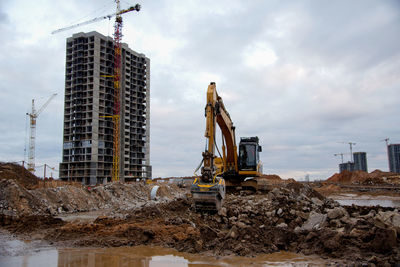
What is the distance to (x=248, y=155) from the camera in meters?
20.8

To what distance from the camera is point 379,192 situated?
126 ft

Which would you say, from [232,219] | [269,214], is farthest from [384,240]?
[232,219]

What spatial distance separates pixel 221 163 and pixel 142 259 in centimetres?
1204

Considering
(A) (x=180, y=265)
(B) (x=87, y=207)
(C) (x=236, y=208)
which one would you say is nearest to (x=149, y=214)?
(C) (x=236, y=208)

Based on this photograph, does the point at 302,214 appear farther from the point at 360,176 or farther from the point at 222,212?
the point at 360,176

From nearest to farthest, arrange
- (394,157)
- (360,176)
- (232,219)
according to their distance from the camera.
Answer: (232,219) → (360,176) → (394,157)

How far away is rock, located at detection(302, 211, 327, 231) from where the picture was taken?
10.6 metres

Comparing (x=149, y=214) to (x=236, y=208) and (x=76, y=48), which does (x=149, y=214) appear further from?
(x=76, y=48)

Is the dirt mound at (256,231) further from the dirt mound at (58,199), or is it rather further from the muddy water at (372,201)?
the muddy water at (372,201)

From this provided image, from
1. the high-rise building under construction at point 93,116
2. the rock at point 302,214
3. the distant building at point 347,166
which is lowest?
the rock at point 302,214

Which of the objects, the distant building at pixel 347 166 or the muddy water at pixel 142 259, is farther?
the distant building at pixel 347 166

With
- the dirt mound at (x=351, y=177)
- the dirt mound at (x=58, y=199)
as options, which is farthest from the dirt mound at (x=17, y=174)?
the dirt mound at (x=351, y=177)

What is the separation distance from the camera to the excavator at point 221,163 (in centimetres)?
1192

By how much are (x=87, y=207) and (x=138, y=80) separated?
69937mm
